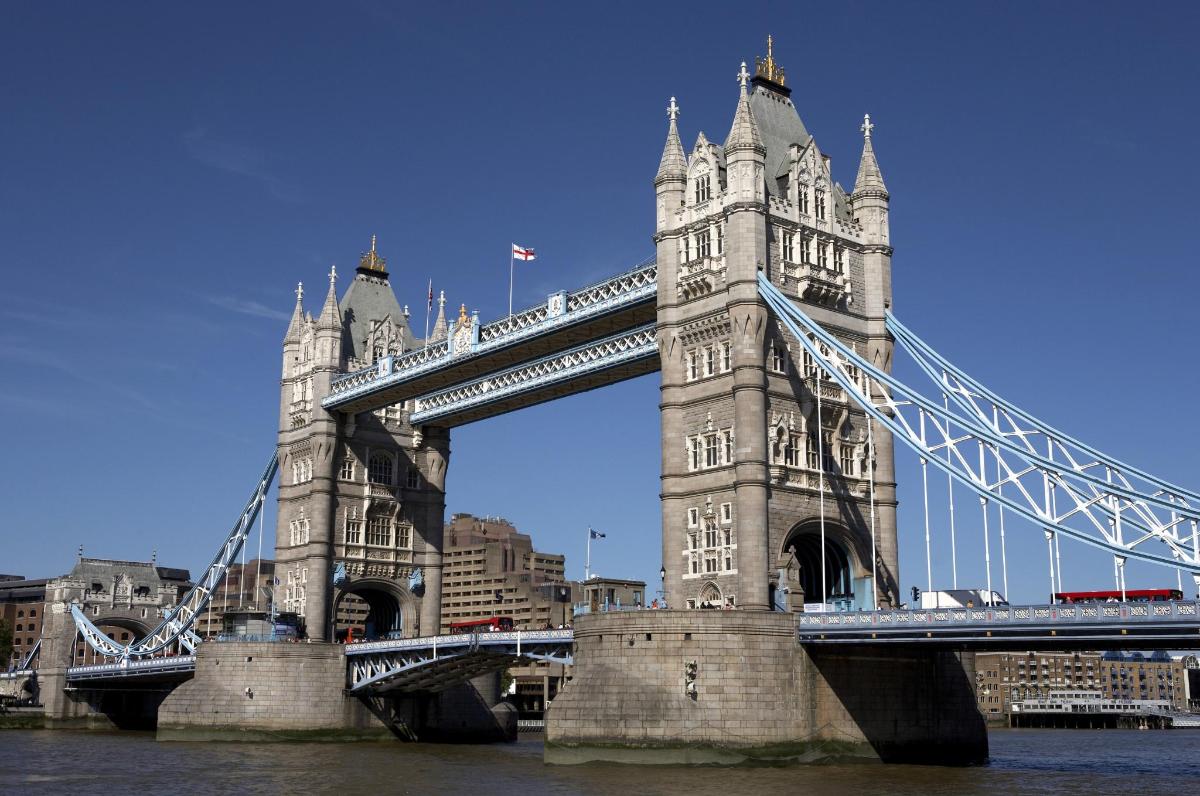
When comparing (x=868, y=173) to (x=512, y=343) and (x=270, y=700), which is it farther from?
(x=270, y=700)

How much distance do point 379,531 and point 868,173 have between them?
40.1 metres

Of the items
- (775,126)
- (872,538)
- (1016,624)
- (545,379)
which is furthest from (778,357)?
(545,379)

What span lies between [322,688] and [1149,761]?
145 feet

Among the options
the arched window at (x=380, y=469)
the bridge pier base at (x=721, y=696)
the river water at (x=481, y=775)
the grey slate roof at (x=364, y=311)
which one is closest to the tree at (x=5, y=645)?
the arched window at (x=380, y=469)

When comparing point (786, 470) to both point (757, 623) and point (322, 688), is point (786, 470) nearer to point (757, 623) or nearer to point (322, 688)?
point (757, 623)

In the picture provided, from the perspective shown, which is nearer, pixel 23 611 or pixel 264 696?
pixel 264 696

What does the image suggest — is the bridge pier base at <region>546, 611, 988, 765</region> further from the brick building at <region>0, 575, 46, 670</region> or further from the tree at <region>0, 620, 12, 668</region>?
the brick building at <region>0, 575, 46, 670</region>

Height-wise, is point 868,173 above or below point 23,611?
above

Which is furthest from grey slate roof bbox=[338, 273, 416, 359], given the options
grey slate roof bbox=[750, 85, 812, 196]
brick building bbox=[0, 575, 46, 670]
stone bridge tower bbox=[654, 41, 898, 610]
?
brick building bbox=[0, 575, 46, 670]

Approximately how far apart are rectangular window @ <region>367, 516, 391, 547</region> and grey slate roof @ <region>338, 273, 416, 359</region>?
10341 mm

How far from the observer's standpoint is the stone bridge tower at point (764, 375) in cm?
5941

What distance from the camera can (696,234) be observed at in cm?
6338

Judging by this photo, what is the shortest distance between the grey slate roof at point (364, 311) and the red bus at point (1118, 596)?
51.7 m

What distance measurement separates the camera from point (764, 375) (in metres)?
60.1
